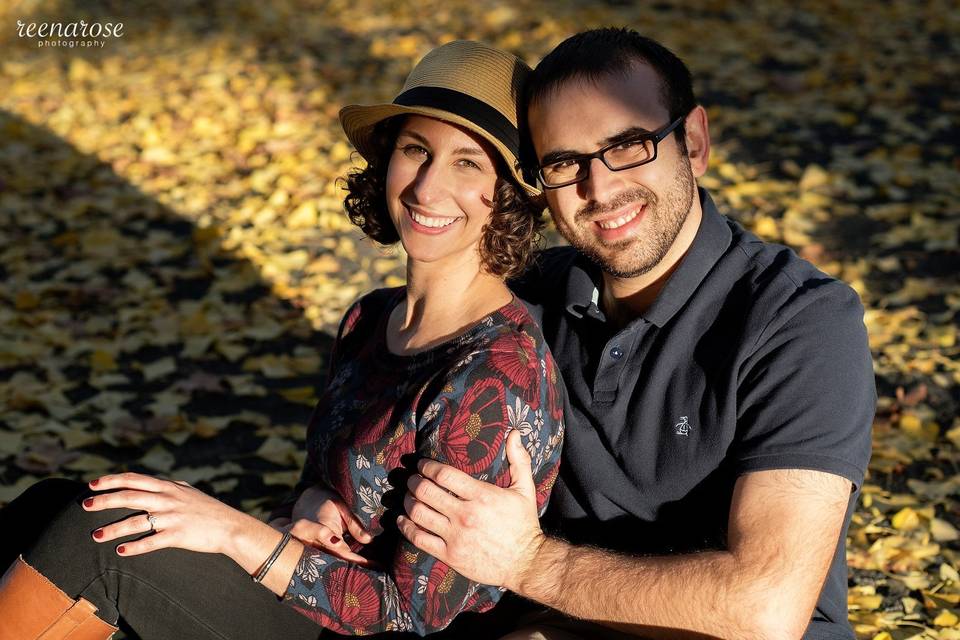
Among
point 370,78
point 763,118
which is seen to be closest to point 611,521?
point 763,118

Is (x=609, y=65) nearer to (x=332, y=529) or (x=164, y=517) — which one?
(x=332, y=529)

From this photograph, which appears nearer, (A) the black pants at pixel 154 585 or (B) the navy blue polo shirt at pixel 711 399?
(B) the navy blue polo shirt at pixel 711 399

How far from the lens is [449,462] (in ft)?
7.44

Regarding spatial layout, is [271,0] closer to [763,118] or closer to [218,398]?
[763,118]

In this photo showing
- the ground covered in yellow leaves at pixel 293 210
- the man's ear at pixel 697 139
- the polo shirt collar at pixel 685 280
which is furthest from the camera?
the ground covered in yellow leaves at pixel 293 210

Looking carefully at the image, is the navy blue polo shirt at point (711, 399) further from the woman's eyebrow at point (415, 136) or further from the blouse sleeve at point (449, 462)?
the woman's eyebrow at point (415, 136)

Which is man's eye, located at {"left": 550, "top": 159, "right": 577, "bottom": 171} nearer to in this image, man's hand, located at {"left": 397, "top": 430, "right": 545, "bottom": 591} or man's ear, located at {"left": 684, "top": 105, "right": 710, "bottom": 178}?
man's ear, located at {"left": 684, "top": 105, "right": 710, "bottom": 178}

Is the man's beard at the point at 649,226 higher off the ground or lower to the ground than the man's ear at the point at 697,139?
lower

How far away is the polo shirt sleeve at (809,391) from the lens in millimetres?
2125

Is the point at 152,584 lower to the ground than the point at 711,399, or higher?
lower

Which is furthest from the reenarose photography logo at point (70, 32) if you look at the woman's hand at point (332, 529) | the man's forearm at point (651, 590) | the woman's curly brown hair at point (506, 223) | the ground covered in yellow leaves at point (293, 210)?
the man's forearm at point (651, 590)

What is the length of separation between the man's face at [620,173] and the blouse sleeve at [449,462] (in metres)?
0.37

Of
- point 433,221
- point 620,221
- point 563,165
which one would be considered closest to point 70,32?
point 433,221

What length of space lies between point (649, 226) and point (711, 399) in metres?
0.51
